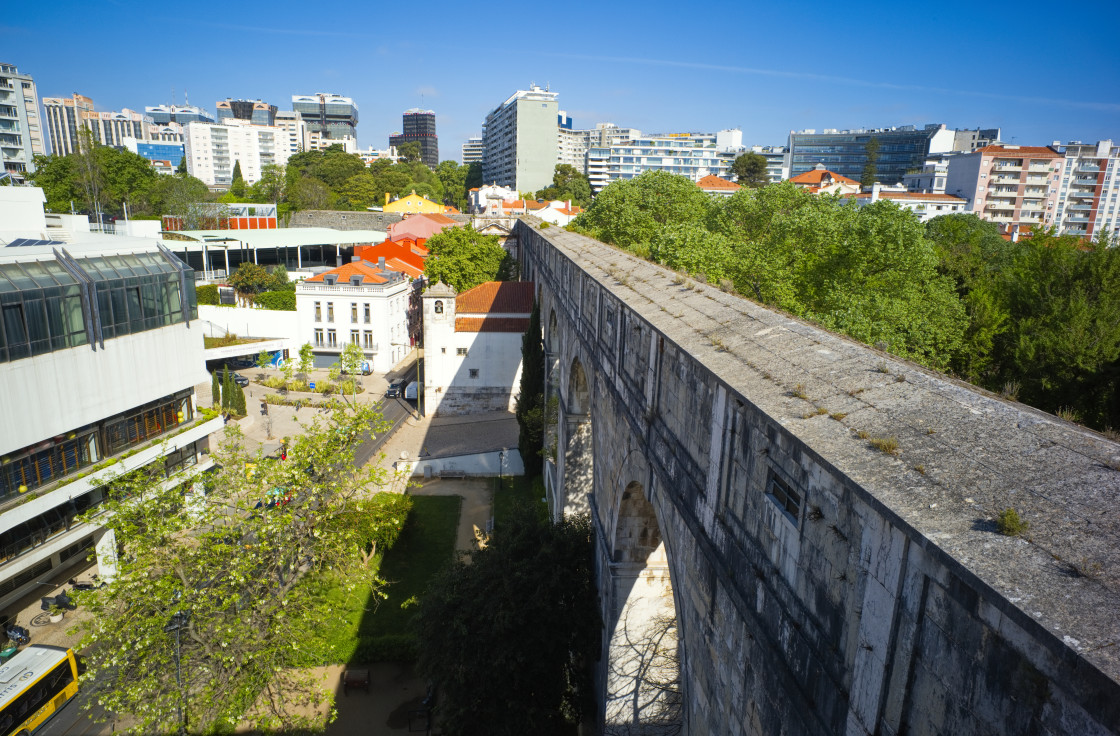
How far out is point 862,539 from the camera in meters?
3.79

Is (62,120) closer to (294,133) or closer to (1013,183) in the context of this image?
(294,133)

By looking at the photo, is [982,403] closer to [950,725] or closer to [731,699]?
[950,725]

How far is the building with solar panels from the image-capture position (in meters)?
14.9

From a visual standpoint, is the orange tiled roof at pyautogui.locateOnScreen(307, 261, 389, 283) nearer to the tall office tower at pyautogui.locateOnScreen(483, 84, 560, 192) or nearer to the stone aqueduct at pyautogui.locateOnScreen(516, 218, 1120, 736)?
the stone aqueduct at pyautogui.locateOnScreen(516, 218, 1120, 736)

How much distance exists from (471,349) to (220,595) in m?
22.1

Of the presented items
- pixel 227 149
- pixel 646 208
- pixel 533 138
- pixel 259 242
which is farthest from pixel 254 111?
pixel 646 208

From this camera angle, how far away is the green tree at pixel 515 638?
467 inches

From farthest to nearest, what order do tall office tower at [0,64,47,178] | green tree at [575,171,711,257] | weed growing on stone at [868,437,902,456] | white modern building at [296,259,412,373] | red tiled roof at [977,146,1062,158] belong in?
tall office tower at [0,64,47,178]
red tiled roof at [977,146,1062,158]
white modern building at [296,259,412,373]
green tree at [575,171,711,257]
weed growing on stone at [868,437,902,456]

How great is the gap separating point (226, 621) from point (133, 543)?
1942mm

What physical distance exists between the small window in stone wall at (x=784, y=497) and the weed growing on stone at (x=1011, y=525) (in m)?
1.43

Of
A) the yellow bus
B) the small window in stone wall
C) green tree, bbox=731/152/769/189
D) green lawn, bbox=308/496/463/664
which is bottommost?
green lawn, bbox=308/496/463/664

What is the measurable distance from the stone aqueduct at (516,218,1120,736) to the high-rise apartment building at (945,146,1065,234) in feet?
223

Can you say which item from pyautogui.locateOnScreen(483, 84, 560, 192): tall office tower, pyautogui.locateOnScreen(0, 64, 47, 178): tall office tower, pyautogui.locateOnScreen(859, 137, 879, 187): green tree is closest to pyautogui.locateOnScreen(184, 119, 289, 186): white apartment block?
pyautogui.locateOnScreen(483, 84, 560, 192): tall office tower

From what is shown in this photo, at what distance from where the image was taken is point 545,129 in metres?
111
